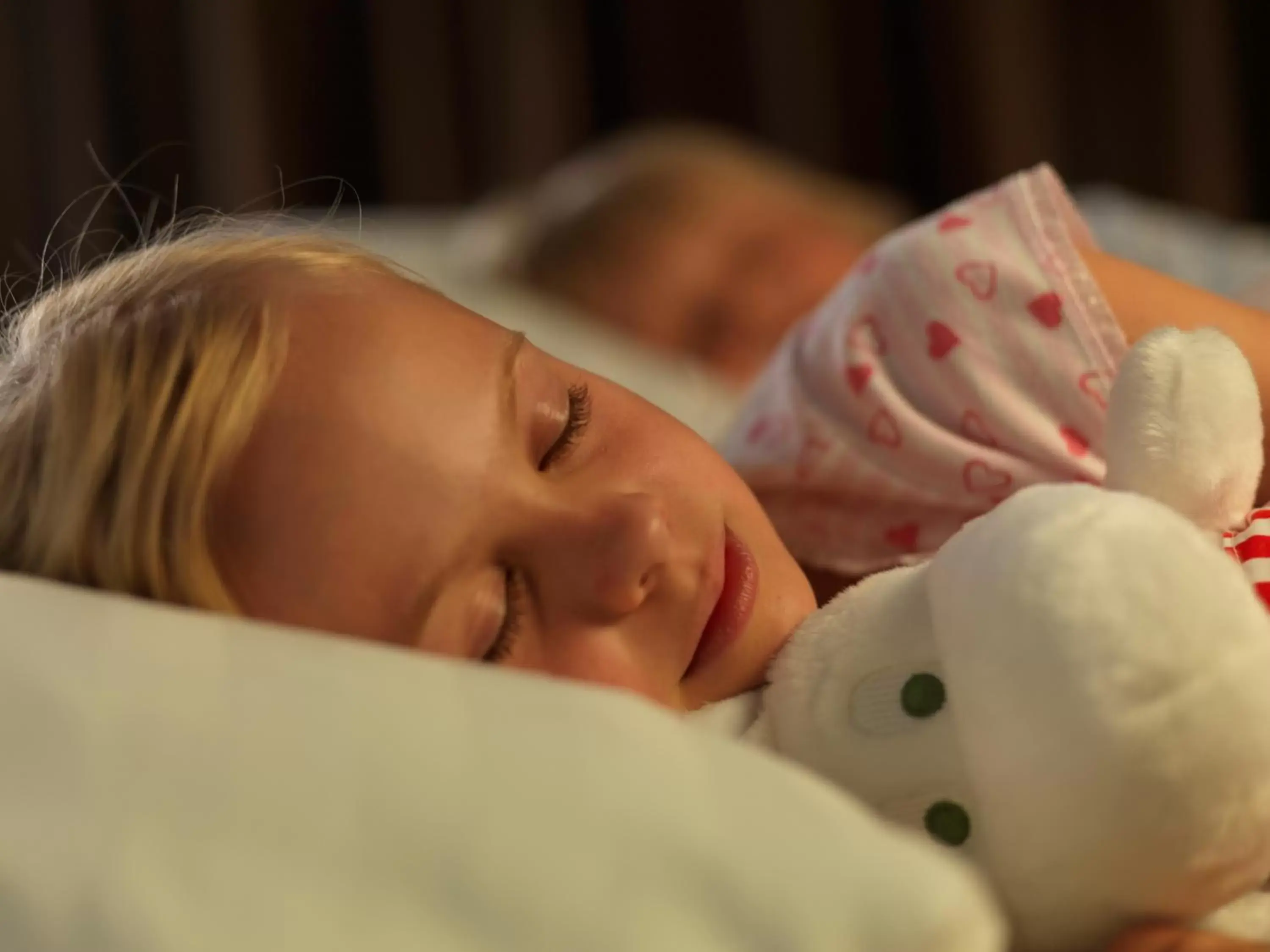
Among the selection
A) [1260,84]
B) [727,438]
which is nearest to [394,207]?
[727,438]

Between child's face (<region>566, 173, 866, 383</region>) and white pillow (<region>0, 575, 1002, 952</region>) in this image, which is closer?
white pillow (<region>0, 575, 1002, 952</region>)

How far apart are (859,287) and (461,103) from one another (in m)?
1.46

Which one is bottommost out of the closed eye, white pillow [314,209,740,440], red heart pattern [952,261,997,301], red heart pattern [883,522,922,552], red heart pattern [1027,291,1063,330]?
white pillow [314,209,740,440]

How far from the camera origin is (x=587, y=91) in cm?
226

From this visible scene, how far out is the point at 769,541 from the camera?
73 centimetres

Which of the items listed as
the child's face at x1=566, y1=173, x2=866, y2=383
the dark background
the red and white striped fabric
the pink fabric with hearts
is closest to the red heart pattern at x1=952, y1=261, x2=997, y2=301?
the pink fabric with hearts

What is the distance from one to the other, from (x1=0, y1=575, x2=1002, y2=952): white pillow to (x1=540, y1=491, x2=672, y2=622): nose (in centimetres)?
13

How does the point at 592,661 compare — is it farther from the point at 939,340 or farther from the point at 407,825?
the point at 939,340

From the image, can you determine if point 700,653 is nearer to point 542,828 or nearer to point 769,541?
point 769,541

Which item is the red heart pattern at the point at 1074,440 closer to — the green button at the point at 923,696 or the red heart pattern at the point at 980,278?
the red heart pattern at the point at 980,278

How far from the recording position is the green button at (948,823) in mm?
533

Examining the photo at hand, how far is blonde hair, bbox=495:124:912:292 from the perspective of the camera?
1.93 metres

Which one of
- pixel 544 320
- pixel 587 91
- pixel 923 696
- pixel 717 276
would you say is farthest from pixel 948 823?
pixel 587 91

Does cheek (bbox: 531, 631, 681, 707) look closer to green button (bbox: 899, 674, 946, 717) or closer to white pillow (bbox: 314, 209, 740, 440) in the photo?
green button (bbox: 899, 674, 946, 717)
